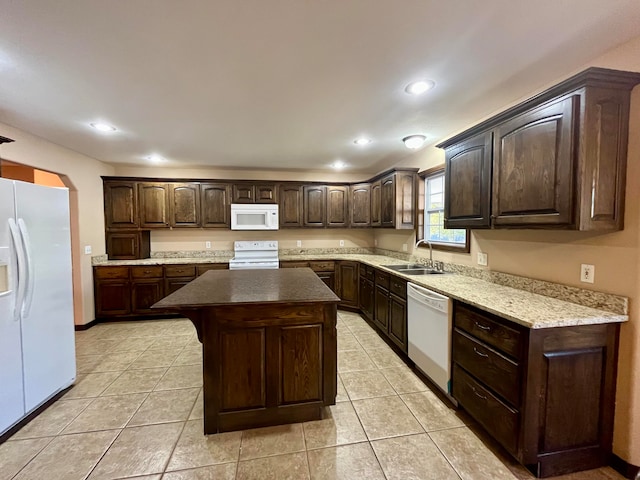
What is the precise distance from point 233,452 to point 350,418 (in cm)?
82

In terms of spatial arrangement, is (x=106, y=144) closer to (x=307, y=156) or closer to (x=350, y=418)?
(x=307, y=156)

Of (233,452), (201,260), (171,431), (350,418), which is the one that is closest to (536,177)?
(350,418)

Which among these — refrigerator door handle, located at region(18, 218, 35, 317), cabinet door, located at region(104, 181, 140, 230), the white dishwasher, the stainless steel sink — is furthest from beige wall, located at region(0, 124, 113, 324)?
the white dishwasher

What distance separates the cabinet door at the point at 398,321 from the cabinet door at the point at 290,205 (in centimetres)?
229

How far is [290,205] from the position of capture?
15.5ft

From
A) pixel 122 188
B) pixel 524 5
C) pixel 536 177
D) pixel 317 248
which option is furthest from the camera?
pixel 317 248

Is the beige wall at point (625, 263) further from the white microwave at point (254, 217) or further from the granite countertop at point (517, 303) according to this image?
the white microwave at point (254, 217)

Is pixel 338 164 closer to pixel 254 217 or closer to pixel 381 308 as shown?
pixel 254 217

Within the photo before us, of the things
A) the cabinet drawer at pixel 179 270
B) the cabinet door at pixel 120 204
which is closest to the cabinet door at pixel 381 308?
the cabinet drawer at pixel 179 270

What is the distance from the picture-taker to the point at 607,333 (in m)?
1.53

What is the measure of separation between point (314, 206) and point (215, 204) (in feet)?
5.51

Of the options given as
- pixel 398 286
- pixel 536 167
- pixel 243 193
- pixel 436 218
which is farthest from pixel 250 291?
pixel 243 193

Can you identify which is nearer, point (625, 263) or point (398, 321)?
point (625, 263)

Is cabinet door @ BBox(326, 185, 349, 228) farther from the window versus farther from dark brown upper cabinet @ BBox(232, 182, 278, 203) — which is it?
the window
